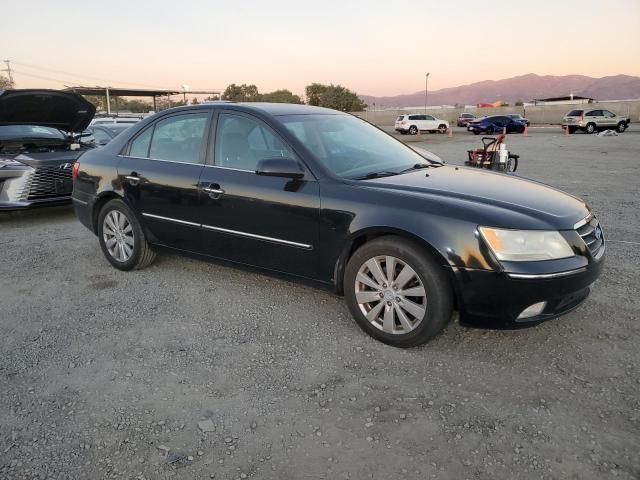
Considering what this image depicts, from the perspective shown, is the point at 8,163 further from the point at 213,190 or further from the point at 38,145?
the point at 213,190

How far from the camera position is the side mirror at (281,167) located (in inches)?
136

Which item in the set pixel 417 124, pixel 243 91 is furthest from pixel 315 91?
pixel 417 124

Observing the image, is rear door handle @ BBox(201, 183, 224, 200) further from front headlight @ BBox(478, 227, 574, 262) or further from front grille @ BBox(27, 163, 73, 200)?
front grille @ BBox(27, 163, 73, 200)

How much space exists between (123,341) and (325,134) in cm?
214

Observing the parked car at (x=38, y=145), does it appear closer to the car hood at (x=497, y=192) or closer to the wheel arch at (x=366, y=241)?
the wheel arch at (x=366, y=241)

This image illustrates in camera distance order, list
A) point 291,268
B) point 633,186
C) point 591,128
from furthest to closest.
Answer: point 591,128 < point 633,186 < point 291,268

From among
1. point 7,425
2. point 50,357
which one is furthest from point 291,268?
point 7,425

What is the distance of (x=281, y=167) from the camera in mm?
3453

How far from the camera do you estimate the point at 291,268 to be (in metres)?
3.69

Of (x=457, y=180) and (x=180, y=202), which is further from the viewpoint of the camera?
(x=180, y=202)

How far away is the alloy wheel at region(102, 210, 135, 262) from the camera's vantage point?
4.76 m

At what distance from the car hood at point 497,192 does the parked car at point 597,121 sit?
101 ft

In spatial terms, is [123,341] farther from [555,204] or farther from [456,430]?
[555,204]

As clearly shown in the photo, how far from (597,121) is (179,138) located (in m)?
32.5
